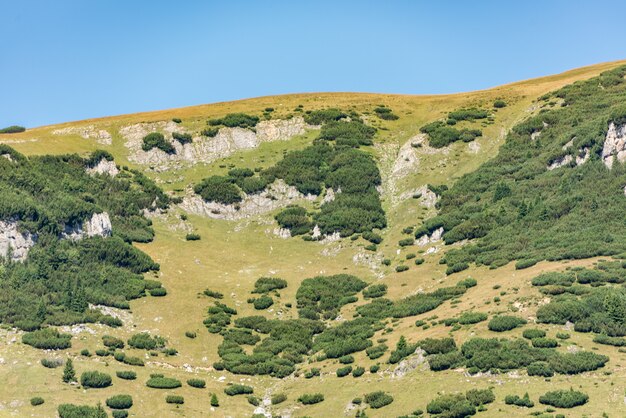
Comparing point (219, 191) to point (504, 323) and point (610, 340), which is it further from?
point (610, 340)

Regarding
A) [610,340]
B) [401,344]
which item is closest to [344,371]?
[401,344]

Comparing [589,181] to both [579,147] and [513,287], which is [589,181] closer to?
[579,147]

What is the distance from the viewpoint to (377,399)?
7838 centimetres

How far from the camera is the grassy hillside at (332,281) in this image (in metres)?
79.7

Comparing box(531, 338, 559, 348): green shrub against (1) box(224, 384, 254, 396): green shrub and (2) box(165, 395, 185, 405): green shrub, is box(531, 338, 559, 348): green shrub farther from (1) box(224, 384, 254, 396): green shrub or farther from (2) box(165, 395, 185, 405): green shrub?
(2) box(165, 395, 185, 405): green shrub

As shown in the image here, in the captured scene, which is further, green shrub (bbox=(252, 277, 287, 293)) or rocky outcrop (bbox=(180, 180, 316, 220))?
rocky outcrop (bbox=(180, 180, 316, 220))

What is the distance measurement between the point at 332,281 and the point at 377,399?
3704 centimetres

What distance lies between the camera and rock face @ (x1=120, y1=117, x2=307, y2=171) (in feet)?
494

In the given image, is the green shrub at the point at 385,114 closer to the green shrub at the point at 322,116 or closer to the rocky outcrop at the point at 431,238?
the green shrub at the point at 322,116

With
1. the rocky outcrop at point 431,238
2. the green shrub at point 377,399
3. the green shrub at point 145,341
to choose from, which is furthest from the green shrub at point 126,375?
the rocky outcrop at point 431,238

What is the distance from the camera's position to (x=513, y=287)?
9425 centimetres

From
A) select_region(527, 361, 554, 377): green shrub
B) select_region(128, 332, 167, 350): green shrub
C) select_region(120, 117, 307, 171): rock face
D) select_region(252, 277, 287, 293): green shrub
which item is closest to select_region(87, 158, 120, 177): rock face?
select_region(120, 117, 307, 171): rock face

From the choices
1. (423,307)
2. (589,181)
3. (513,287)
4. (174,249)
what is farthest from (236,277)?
(589,181)

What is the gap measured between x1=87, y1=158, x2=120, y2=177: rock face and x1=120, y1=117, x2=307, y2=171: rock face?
755 centimetres
